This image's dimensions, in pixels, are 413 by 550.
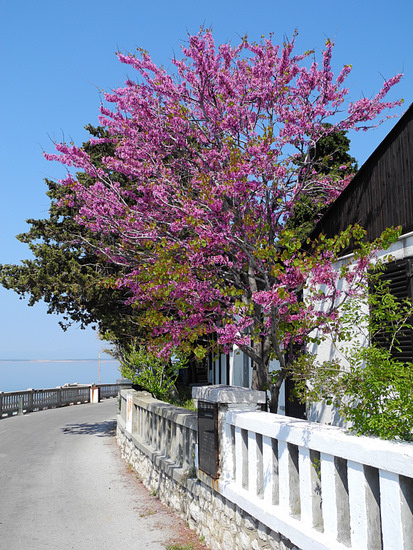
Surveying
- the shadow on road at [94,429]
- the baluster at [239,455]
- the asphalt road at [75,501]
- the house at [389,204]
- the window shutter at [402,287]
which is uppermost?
the house at [389,204]

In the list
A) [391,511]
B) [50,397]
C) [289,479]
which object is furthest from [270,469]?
[50,397]

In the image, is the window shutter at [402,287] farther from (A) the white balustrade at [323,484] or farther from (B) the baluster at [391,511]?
(B) the baluster at [391,511]

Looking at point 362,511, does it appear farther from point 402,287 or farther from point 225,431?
point 402,287

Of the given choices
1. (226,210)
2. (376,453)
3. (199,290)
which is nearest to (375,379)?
(376,453)

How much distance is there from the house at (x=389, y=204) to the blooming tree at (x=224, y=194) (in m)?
0.59

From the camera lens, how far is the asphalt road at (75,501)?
7.68 m

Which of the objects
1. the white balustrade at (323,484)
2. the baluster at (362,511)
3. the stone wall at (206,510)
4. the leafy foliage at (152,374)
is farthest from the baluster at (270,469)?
the leafy foliage at (152,374)

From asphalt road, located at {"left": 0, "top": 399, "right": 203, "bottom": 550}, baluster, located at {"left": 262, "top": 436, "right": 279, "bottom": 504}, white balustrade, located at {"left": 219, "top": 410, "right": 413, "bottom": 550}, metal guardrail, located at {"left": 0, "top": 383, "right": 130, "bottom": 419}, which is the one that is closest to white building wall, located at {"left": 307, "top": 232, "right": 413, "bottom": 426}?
white balustrade, located at {"left": 219, "top": 410, "right": 413, "bottom": 550}

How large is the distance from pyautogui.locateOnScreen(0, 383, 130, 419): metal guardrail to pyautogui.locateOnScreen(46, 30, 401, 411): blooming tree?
11.1 metres

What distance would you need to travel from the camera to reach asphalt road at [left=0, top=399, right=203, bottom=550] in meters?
7.68

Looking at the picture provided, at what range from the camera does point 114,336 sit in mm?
17156

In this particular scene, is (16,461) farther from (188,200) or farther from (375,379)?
(375,379)

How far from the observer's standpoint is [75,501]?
10.1 metres

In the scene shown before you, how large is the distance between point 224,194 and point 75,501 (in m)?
6.53
